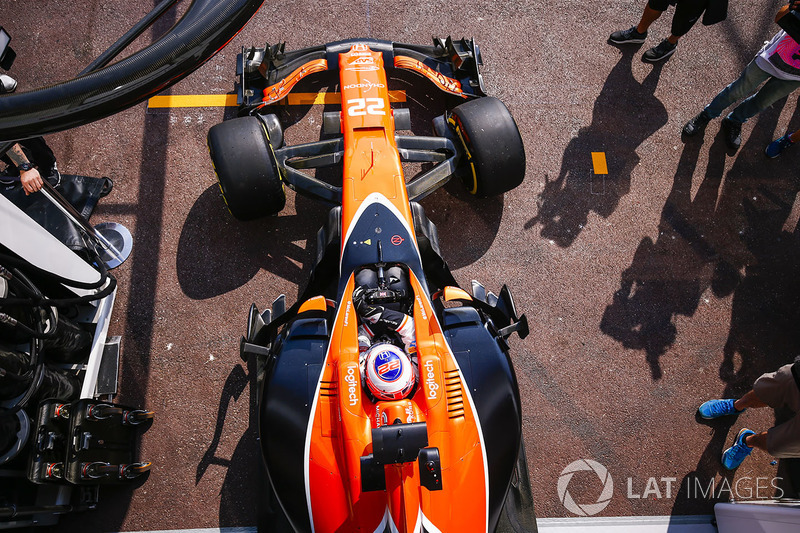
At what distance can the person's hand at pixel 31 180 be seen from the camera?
3641 mm

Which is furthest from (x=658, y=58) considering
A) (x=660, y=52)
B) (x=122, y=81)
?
(x=122, y=81)

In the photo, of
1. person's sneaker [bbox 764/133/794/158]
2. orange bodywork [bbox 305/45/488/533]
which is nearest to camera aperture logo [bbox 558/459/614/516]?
orange bodywork [bbox 305/45/488/533]

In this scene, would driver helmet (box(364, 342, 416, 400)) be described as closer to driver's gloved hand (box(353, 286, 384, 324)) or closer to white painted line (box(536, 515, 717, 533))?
driver's gloved hand (box(353, 286, 384, 324))

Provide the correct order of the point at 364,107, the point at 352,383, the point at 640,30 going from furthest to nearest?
1. the point at 640,30
2. the point at 364,107
3. the point at 352,383

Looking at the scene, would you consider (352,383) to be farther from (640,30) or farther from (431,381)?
(640,30)

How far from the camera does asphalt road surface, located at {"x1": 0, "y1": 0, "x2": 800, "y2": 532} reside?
4137 millimetres

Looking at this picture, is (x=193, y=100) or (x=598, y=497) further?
(x=193, y=100)

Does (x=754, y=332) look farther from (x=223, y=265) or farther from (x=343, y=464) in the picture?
(x=223, y=265)

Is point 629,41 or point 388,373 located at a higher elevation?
point 629,41

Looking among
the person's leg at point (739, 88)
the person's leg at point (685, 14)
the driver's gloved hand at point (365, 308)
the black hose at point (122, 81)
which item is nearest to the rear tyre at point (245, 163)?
the driver's gloved hand at point (365, 308)

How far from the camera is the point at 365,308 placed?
3217 millimetres

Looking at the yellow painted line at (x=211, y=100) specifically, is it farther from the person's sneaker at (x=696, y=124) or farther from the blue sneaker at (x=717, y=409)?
the blue sneaker at (x=717, y=409)

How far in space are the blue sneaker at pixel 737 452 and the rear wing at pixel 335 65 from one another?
3.61m

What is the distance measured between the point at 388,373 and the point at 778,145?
4.77m
